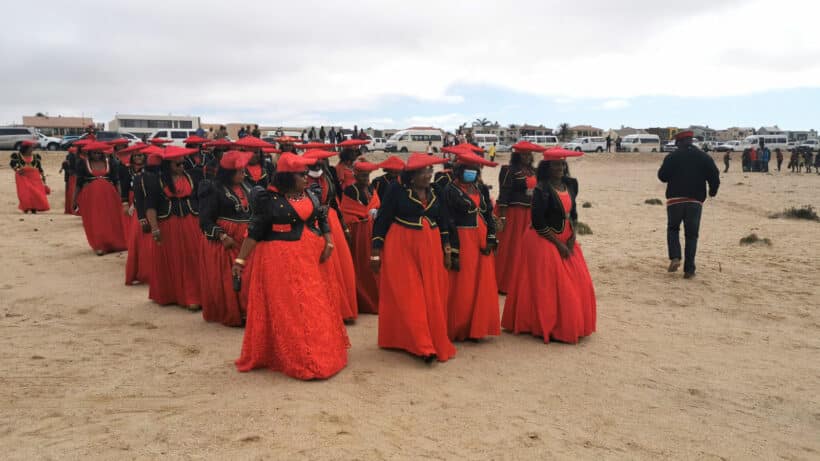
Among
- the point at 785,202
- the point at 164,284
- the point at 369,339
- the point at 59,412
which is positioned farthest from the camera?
the point at 785,202

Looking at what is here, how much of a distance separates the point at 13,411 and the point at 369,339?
3.16 meters

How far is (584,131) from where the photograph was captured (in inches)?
4321

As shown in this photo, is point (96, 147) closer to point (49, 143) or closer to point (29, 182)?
point (29, 182)

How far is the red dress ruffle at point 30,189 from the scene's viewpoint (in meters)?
16.9

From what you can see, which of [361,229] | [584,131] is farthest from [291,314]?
[584,131]

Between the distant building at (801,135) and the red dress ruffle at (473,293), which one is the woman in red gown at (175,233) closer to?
the red dress ruffle at (473,293)

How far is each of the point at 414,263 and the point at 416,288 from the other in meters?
0.23

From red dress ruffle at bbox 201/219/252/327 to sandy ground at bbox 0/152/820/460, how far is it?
234 mm

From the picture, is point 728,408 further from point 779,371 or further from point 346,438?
point 346,438

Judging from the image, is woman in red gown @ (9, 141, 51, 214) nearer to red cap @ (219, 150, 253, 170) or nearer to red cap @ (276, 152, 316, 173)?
red cap @ (219, 150, 253, 170)

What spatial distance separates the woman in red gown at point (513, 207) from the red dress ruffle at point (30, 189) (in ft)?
47.7

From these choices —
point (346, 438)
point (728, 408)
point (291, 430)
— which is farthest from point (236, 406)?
point (728, 408)

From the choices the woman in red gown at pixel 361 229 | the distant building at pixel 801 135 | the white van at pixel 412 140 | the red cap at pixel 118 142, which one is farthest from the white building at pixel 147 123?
the distant building at pixel 801 135

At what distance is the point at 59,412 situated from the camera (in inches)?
173
